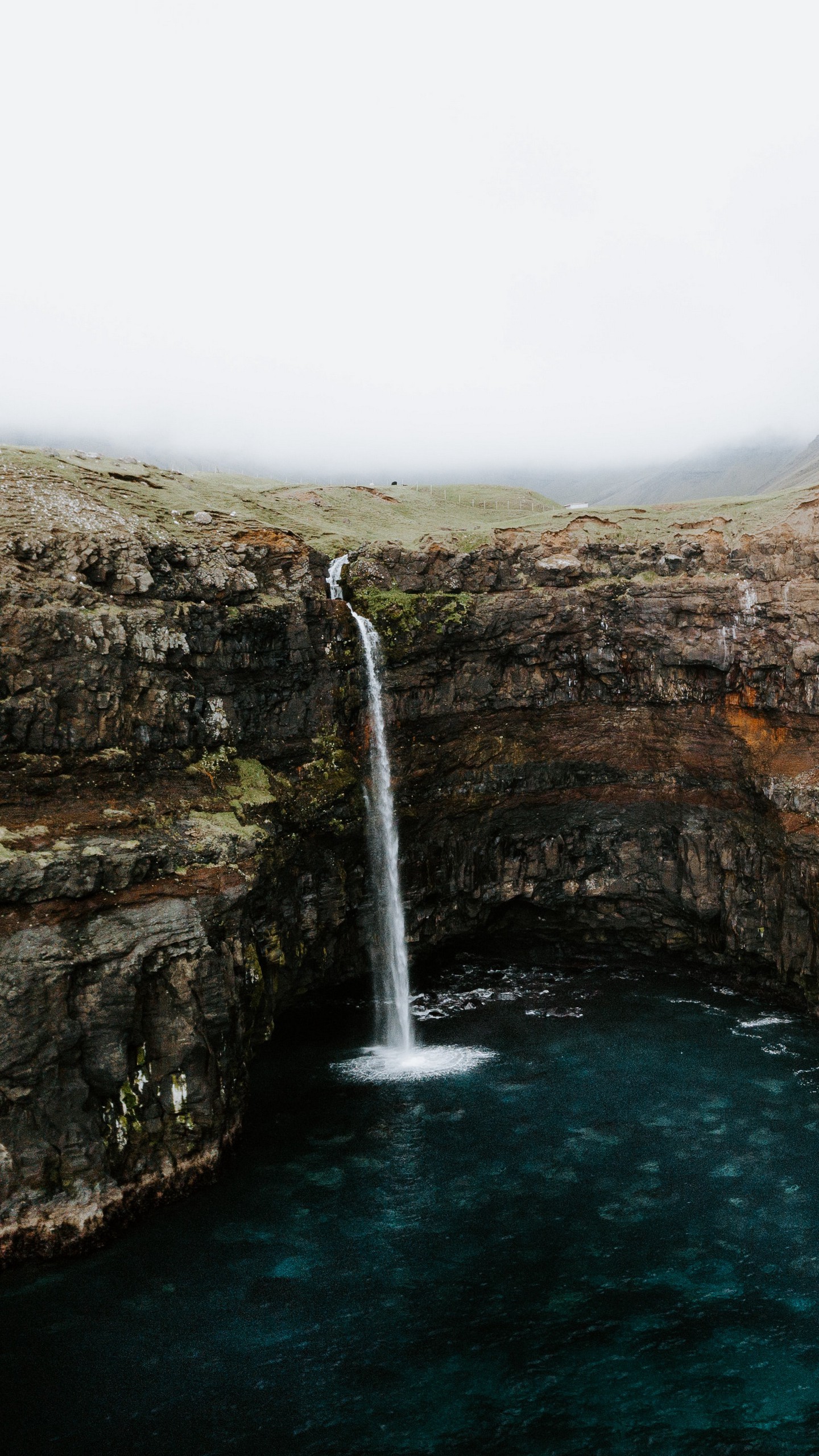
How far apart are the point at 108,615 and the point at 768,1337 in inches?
1139

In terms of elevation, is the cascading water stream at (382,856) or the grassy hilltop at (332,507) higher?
the grassy hilltop at (332,507)

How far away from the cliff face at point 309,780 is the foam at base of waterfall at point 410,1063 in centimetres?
417

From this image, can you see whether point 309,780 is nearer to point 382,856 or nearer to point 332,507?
point 382,856

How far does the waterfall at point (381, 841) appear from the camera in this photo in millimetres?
40938

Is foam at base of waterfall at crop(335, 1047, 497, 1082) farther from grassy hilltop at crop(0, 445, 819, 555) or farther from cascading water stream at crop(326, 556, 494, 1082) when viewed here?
grassy hilltop at crop(0, 445, 819, 555)

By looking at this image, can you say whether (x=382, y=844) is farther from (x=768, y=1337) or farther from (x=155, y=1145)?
(x=768, y=1337)

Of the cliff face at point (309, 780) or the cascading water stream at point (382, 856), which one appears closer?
the cliff face at point (309, 780)

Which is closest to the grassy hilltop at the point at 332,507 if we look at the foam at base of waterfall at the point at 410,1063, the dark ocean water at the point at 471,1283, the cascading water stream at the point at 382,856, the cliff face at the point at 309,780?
the cliff face at the point at 309,780

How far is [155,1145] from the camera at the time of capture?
2772cm

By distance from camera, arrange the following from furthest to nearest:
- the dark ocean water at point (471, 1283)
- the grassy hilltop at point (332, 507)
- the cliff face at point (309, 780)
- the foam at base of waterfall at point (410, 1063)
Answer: the grassy hilltop at point (332, 507), the foam at base of waterfall at point (410, 1063), the cliff face at point (309, 780), the dark ocean water at point (471, 1283)

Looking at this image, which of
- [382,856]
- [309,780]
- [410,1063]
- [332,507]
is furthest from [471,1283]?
[332,507]

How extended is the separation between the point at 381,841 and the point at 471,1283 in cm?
1972

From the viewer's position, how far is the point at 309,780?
38562 mm

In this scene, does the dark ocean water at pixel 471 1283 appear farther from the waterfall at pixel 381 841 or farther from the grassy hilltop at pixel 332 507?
the grassy hilltop at pixel 332 507
